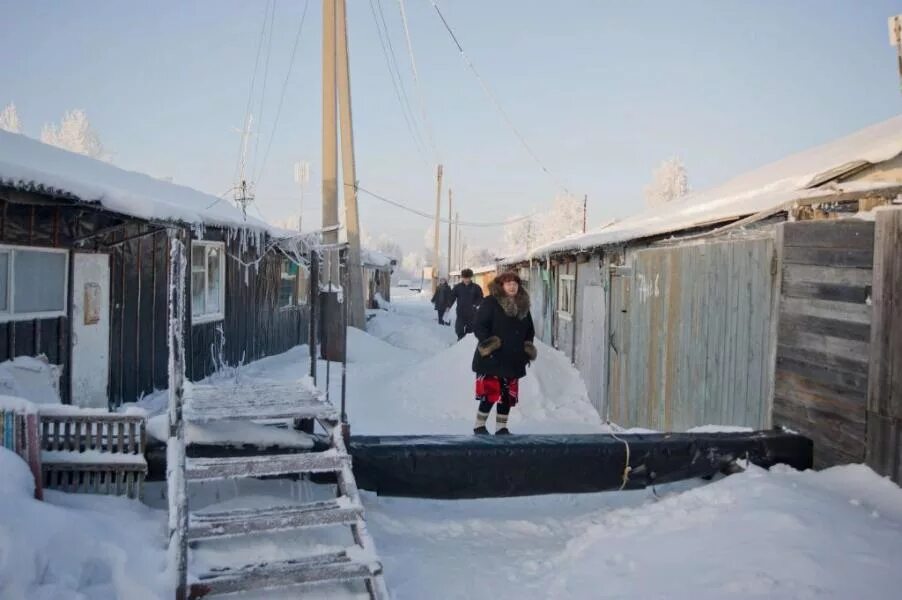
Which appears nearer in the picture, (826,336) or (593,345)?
(826,336)

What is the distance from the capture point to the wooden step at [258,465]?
3.67 meters

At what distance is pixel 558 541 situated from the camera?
166 inches

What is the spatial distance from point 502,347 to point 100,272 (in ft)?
14.9

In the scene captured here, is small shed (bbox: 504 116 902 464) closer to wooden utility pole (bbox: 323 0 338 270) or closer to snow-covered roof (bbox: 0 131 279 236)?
snow-covered roof (bbox: 0 131 279 236)

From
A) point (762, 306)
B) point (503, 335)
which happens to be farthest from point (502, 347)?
point (762, 306)

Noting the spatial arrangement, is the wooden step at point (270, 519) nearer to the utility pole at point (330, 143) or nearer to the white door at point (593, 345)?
the white door at point (593, 345)

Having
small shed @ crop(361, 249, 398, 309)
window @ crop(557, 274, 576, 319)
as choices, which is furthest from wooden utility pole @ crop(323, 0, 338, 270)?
small shed @ crop(361, 249, 398, 309)

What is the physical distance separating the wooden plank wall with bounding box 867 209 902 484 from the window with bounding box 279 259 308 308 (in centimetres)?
1195

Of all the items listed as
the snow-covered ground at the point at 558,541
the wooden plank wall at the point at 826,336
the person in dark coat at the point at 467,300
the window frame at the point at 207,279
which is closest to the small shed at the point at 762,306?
the wooden plank wall at the point at 826,336

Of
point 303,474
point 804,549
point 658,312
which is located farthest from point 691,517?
point 658,312

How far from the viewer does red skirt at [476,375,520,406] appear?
6.03 meters

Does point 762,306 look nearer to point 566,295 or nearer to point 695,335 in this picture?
point 695,335

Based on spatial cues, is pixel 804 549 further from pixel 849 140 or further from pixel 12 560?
pixel 849 140

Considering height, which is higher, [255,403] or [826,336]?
[826,336]
